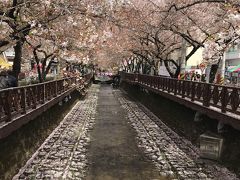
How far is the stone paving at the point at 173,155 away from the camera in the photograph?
9.42 meters

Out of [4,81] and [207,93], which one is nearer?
[207,93]

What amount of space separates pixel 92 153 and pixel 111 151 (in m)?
0.93

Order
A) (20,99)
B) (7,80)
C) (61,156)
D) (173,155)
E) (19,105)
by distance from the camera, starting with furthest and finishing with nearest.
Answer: (7,80) < (173,155) < (61,156) < (20,99) < (19,105)

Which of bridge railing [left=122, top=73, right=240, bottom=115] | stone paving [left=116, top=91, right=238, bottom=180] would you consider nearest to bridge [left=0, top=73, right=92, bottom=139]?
stone paving [left=116, top=91, right=238, bottom=180]

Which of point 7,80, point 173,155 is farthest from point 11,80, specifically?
point 173,155

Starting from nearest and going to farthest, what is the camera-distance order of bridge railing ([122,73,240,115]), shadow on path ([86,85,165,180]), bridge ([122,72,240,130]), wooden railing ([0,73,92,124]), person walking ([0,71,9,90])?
wooden railing ([0,73,92,124])
bridge ([122,72,240,130])
bridge railing ([122,73,240,115])
shadow on path ([86,85,165,180])
person walking ([0,71,9,90])

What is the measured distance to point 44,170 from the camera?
9516 mm

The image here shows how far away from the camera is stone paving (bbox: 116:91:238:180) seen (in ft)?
30.9

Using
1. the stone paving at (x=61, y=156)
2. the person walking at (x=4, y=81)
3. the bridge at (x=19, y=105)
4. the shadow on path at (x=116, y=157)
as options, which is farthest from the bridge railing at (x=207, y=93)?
the person walking at (x=4, y=81)

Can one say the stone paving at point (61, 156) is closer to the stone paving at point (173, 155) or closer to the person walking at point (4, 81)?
the stone paving at point (173, 155)

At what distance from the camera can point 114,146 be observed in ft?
42.1

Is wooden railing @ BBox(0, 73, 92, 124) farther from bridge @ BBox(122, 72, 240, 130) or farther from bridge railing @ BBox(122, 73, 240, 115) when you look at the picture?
bridge railing @ BBox(122, 73, 240, 115)

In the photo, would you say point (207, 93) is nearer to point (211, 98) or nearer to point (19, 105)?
point (211, 98)

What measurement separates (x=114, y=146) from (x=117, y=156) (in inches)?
60.1
